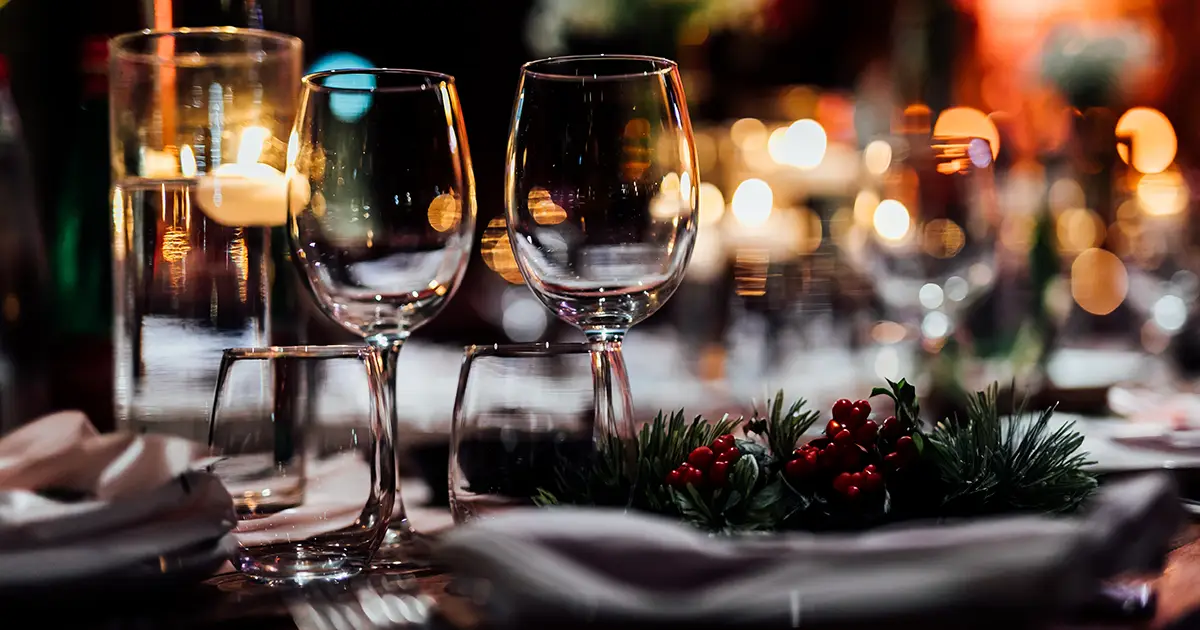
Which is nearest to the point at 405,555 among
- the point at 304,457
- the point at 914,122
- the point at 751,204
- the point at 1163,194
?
the point at 304,457

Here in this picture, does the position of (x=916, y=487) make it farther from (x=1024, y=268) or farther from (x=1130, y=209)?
(x=1024, y=268)

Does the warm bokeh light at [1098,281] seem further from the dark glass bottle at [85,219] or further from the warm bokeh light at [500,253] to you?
the dark glass bottle at [85,219]

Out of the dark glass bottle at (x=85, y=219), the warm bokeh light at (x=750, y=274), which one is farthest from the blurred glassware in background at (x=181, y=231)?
the warm bokeh light at (x=750, y=274)

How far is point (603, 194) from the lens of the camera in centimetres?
49

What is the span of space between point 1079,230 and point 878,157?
2.35 metres

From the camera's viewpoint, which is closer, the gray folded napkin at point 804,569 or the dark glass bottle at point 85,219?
the gray folded napkin at point 804,569

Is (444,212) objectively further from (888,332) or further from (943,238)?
(888,332)

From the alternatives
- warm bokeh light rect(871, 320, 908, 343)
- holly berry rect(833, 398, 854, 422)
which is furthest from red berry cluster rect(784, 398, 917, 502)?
warm bokeh light rect(871, 320, 908, 343)

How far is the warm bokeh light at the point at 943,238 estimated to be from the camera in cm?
120

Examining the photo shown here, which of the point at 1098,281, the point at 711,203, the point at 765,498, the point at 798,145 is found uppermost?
the point at 798,145

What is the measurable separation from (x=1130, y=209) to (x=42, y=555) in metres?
1.76

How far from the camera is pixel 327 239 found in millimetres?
508

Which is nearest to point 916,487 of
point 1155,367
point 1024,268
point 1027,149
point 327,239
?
point 327,239

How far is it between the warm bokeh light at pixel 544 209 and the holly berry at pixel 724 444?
115mm
